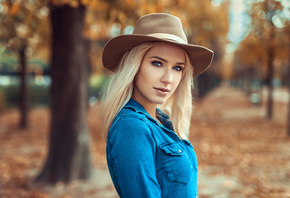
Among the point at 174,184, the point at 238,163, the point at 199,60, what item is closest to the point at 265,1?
the point at 238,163

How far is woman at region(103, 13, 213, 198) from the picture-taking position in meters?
1.21

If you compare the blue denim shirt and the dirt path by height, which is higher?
the blue denim shirt

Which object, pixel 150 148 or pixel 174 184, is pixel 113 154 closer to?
pixel 150 148

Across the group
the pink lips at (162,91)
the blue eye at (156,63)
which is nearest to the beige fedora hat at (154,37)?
the blue eye at (156,63)

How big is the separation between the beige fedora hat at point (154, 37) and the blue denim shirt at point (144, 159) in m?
0.35

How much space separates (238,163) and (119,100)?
18.1 feet

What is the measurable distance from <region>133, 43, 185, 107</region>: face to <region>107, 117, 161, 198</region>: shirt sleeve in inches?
12.4

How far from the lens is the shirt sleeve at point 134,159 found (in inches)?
46.5

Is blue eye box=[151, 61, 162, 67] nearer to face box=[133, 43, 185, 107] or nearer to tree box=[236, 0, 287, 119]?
face box=[133, 43, 185, 107]

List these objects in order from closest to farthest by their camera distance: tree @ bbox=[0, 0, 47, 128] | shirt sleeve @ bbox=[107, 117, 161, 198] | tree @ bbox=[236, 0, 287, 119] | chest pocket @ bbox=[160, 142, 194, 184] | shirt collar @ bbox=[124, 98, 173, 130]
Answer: shirt sleeve @ bbox=[107, 117, 161, 198], chest pocket @ bbox=[160, 142, 194, 184], shirt collar @ bbox=[124, 98, 173, 130], tree @ bbox=[0, 0, 47, 128], tree @ bbox=[236, 0, 287, 119]

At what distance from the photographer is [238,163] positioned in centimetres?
624

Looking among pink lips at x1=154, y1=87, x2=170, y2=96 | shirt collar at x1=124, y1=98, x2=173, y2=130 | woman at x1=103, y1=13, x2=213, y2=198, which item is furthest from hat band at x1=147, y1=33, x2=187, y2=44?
shirt collar at x1=124, y1=98, x2=173, y2=130

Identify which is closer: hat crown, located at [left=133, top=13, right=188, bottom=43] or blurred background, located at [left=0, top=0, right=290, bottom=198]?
hat crown, located at [left=133, top=13, right=188, bottom=43]

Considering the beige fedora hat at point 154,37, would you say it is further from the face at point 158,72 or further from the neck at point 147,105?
the neck at point 147,105
